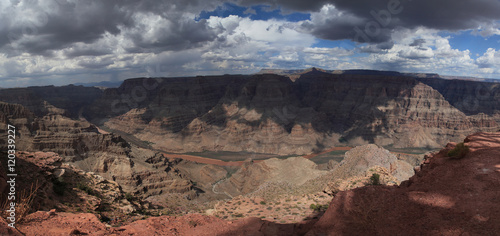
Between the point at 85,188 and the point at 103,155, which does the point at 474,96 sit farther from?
the point at 85,188

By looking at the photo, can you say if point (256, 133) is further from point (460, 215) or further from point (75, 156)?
point (460, 215)

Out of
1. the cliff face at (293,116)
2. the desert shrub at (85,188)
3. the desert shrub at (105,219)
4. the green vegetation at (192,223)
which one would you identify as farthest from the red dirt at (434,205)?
the cliff face at (293,116)

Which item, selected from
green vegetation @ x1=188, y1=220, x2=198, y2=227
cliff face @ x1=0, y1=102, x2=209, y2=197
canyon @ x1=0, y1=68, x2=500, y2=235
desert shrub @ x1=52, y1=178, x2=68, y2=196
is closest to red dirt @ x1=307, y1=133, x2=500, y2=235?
canyon @ x1=0, y1=68, x2=500, y2=235

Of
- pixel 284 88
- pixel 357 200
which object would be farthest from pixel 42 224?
pixel 284 88

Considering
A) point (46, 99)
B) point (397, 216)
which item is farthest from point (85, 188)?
point (46, 99)

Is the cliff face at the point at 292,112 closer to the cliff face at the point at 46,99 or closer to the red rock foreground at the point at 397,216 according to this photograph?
the cliff face at the point at 46,99

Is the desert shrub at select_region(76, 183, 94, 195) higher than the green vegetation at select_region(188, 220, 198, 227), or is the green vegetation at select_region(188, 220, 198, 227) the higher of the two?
the green vegetation at select_region(188, 220, 198, 227)

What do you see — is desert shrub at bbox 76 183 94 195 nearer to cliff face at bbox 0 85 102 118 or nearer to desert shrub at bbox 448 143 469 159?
desert shrub at bbox 448 143 469 159
